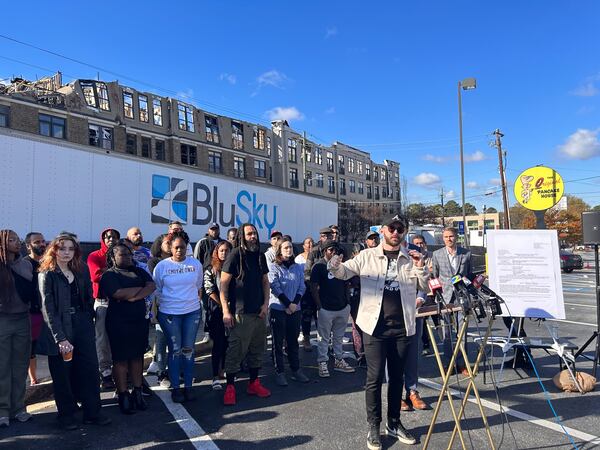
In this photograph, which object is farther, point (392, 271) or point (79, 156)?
point (79, 156)

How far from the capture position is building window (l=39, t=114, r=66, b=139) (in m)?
26.5

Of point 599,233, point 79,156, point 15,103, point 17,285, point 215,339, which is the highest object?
point 15,103

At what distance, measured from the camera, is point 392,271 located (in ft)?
12.0

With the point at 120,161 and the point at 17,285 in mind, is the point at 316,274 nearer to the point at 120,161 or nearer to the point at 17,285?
the point at 17,285

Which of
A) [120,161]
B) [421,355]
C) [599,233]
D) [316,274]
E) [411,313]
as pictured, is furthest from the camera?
[120,161]

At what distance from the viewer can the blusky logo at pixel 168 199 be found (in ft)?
38.0

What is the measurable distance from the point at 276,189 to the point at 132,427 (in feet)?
43.6

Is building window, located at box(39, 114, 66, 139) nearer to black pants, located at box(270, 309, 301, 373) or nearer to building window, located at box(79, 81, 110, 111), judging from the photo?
building window, located at box(79, 81, 110, 111)

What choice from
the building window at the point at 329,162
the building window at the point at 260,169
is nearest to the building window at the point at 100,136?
the building window at the point at 260,169

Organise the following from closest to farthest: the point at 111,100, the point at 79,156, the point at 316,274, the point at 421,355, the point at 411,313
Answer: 1. the point at 411,313
2. the point at 316,274
3. the point at 421,355
4. the point at 79,156
5. the point at 111,100

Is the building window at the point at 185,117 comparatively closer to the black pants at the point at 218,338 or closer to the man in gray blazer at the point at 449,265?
the black pants at the point at 218,338

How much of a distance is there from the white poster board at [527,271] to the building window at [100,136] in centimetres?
2948

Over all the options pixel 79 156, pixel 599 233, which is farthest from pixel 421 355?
pixel 79 156

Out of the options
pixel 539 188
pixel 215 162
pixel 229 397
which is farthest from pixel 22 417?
pixel 215 162
